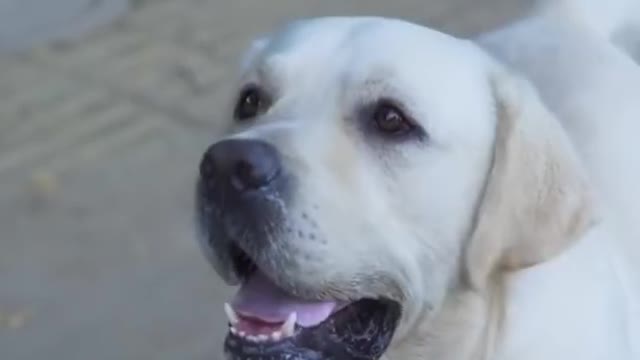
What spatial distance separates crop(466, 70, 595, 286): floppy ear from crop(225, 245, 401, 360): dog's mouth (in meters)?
0.21

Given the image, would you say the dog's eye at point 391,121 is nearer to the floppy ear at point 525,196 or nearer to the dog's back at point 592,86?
the floppy ear at point 525,196

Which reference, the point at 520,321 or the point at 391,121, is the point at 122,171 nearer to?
the point at 520,321

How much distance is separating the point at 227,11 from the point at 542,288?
133 inches

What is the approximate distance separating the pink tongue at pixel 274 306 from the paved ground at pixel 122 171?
1.52 m

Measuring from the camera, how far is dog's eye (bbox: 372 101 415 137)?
11.0 ft

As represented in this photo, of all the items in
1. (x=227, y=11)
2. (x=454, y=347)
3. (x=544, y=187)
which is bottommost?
(x=454, y=347)

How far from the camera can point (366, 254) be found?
10.7ft

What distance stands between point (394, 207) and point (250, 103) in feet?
1.37

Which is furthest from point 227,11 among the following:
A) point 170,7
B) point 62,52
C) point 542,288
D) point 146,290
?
point 542,288

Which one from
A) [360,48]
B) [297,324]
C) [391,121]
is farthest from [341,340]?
[360,48]

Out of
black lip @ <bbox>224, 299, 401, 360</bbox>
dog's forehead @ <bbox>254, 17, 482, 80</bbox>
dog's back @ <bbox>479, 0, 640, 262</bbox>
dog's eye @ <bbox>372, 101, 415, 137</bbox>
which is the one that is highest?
dog's back @ <bbox>479, 0, 640, 262</bbox>

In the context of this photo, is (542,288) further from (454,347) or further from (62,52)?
(62,52)

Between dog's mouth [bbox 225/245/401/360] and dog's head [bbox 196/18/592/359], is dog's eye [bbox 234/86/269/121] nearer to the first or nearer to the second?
dog's head [bbox 196/18/592/359]

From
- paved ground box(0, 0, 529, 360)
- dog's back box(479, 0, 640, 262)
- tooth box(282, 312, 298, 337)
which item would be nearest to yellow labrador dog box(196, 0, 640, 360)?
tooth box(282, 312, 298, 337)
